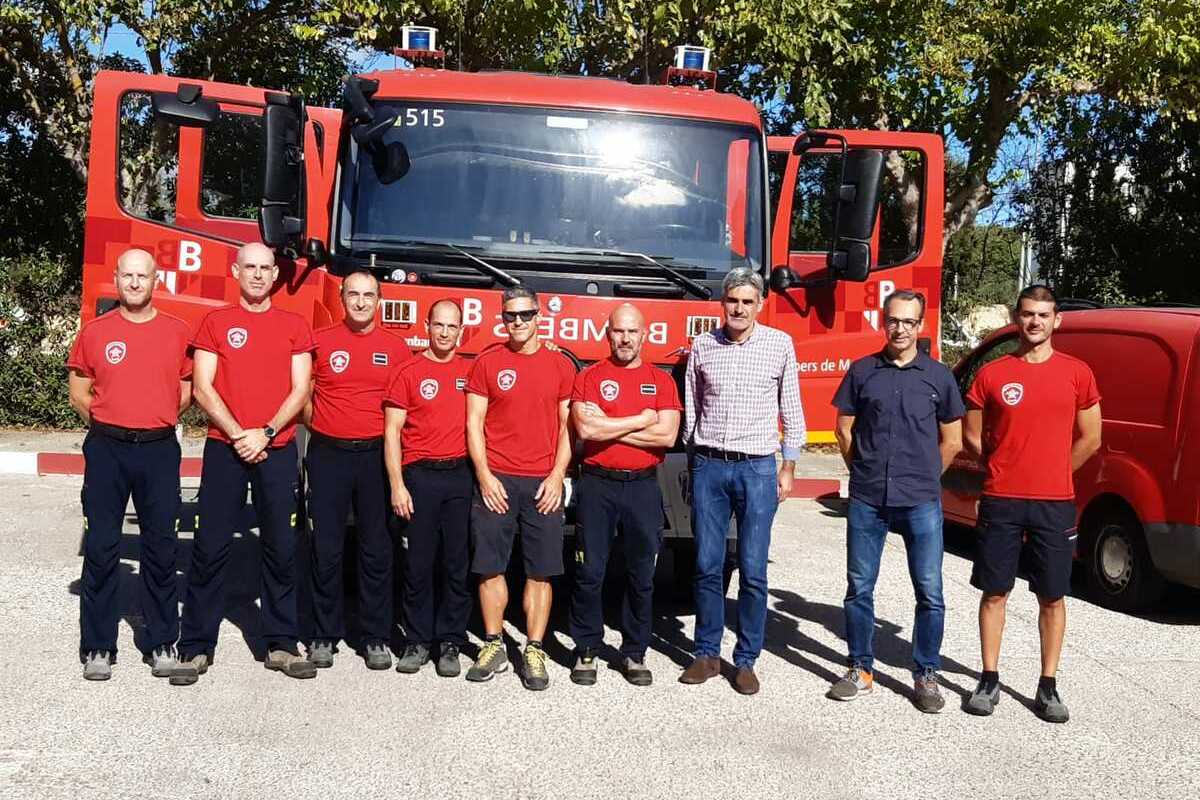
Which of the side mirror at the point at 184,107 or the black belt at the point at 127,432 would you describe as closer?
the black belt at the point at 127,432

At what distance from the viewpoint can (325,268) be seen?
6320mm

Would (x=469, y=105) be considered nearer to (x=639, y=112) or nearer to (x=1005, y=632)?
(x=639, y=112)

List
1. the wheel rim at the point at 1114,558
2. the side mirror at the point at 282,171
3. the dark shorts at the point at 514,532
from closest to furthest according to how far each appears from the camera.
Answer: the dark shorts at the point at 514,532 → the side mirror at the point at 282,171 → the wheel rim at the point at 1114,558

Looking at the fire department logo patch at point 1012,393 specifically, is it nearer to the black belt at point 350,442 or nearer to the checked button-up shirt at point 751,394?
the checked button-up shirt at point 751,394

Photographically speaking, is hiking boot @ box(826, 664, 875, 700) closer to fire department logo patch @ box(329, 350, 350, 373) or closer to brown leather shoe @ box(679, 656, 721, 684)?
brown leather shoe @ box(679, 656, 721, 684)

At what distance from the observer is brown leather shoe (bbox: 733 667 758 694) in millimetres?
5559

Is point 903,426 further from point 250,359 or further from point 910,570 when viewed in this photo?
point 250,359

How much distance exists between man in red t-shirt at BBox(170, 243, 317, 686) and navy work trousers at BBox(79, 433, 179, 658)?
115 millimetres

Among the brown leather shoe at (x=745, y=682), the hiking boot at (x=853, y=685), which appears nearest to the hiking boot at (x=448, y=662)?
the brown leather shoe at (x=745, y=682)

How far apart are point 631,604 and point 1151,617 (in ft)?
11.1

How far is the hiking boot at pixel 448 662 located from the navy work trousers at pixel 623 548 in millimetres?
540

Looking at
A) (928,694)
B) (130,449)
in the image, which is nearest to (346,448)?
(130,449)

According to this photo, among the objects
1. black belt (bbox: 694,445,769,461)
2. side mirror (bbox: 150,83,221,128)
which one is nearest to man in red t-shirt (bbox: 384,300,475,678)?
black belt (bbox: 694,445,769,461)

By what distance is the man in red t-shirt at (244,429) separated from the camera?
5414 mm
